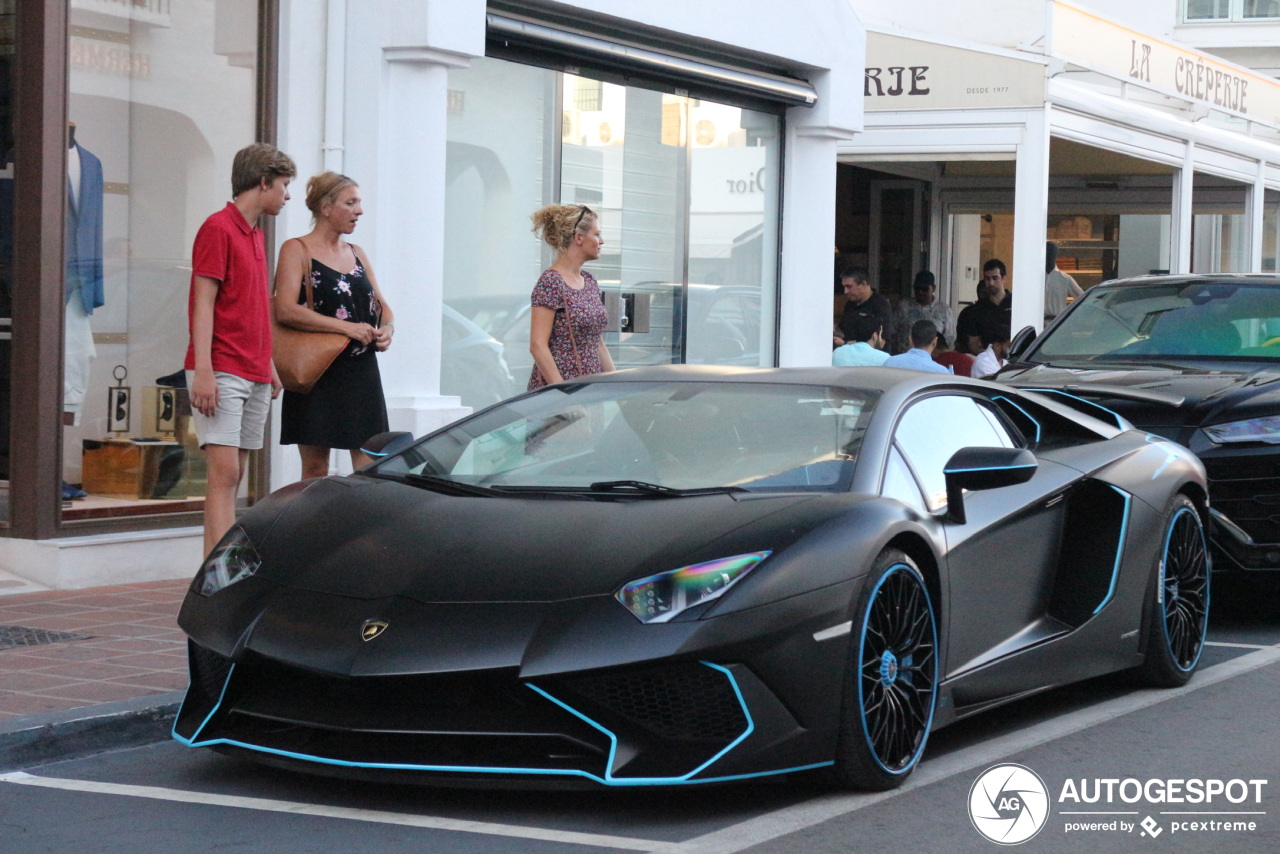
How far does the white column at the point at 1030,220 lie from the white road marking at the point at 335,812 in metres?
12.1

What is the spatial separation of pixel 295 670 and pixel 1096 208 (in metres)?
18.9

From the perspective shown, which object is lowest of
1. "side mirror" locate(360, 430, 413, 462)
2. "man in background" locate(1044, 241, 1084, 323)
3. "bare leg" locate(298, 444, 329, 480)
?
"bare leg" locate(298, 444, 329, 480)

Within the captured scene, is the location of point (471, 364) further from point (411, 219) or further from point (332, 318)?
point (332, 318)

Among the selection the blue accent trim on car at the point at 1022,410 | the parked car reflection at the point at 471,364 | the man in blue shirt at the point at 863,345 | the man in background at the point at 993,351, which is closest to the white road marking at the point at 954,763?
the blue accent trim on car at the point at 1022,410

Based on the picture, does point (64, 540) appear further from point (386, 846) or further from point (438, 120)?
point (386, 846)

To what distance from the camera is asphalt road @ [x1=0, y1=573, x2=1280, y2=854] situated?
4258mm

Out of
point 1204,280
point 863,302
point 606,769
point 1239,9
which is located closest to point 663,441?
point 606,769

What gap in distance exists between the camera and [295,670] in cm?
441

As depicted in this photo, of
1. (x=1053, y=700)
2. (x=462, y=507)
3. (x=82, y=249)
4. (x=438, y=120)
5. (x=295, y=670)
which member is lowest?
(x=1053, y=700)

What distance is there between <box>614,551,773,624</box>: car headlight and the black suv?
2.86m

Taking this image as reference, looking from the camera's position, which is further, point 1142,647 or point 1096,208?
point 1096,208

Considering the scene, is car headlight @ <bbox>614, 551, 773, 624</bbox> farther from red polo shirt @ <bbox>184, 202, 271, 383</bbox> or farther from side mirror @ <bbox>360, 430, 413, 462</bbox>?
red polo shirt @ <bbox>184, 202, 271, 383</bbox>

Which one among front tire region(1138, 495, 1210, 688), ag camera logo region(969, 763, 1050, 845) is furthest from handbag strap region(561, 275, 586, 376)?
ag camera logo region(969, 763, 1050, 845)

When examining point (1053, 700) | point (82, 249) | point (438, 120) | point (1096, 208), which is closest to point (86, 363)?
point (82, 249)
